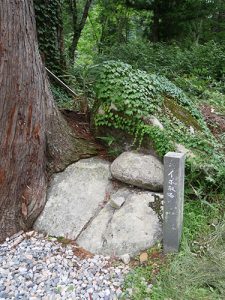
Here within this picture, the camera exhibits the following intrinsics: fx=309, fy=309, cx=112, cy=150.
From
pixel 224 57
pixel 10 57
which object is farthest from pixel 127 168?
pixel 224 57

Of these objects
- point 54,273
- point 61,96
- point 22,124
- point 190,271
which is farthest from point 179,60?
point 54,273

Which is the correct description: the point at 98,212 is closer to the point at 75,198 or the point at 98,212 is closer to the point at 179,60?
the point at 75,198

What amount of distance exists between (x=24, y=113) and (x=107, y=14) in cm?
1020

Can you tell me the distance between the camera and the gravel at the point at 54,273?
7.54ft

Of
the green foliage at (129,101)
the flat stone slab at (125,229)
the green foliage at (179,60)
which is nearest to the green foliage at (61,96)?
the green foliage at (129,101)

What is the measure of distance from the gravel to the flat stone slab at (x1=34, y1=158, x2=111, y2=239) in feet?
0.61

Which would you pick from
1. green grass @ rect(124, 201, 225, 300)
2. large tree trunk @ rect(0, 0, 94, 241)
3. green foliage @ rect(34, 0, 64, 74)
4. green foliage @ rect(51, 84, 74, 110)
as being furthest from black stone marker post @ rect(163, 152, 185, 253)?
green foliage @ rect(34, 0, 64, 74)

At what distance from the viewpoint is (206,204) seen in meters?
→ 2.96

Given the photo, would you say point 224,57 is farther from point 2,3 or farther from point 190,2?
point 2,3

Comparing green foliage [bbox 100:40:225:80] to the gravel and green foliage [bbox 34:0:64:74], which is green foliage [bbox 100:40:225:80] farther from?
the gravel

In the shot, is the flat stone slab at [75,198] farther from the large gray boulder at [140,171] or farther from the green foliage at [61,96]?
the green foliage at [61,96]

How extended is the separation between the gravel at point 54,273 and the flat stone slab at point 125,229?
122 millimetres

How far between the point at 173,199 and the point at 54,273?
3.67 ft

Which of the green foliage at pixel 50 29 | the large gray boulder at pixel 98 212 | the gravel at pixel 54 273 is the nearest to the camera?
the gravel at pixel 54 273
